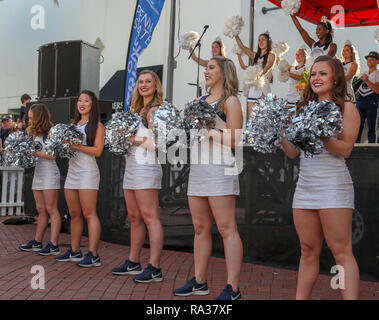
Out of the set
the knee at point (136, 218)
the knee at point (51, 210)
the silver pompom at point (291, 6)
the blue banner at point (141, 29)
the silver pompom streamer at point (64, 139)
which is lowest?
the knee at point (51, 210)

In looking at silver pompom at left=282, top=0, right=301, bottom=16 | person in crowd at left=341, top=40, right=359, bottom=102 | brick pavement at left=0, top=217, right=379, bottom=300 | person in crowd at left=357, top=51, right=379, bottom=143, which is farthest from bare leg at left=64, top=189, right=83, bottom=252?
silver pompom at left=282, top=0, right=301, bottom=16

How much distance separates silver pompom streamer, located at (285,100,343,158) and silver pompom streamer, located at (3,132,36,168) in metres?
3.57

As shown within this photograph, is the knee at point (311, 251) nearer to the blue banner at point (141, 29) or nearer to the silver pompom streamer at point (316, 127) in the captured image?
the silver pompom streamer at point (316, 127)

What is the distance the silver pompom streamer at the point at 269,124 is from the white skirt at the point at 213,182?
22.1 inches

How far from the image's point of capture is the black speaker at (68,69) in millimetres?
7750

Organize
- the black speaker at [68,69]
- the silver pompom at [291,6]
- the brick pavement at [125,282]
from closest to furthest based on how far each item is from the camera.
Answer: the brick pavement at [125,282] → the silver pompom at [291,6] → the black speaker at [68,69]

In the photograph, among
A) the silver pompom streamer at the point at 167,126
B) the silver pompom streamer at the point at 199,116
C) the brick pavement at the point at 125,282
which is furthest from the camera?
the brick pavement at the point at 125,282

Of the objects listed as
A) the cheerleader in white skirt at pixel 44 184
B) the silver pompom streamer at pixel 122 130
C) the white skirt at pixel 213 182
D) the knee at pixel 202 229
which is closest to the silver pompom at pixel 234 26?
the cheerleader in white skirt at pixel 44 184

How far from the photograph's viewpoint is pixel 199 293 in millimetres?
3611

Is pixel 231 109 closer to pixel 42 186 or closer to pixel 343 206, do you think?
pixel 343 206

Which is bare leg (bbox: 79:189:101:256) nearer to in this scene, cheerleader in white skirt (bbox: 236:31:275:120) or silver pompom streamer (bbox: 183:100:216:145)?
silver pompom streamer (bbox: 183:100:216:145)

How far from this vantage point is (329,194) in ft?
9.01

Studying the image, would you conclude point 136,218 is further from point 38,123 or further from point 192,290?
point 38,123

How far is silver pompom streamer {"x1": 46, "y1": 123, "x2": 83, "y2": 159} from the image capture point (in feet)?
14.9
